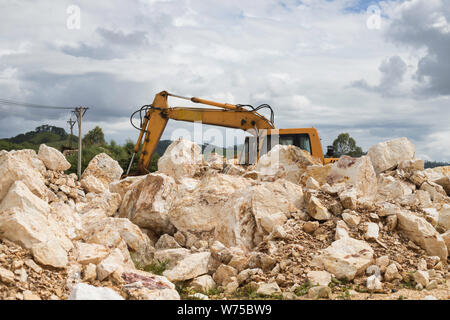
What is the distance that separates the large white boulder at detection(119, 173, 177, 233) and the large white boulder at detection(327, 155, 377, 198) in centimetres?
301

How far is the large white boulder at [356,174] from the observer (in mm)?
8231

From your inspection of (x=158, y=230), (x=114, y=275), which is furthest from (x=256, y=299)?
(x=158, y=230)

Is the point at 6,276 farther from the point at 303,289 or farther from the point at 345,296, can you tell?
the point at 345,296

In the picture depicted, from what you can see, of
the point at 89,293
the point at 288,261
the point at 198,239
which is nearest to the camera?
the point at 89,293

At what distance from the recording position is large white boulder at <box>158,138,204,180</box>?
11.1m

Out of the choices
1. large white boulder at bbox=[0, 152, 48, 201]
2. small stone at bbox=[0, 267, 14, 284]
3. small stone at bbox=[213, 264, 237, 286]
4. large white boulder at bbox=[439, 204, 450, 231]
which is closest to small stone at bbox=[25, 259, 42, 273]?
small stone at bbox=[0, 267, 14, 284]

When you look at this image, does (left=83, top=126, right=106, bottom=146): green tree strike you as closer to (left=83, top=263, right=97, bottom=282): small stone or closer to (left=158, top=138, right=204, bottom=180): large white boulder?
(left=158, top=138, right=204, bottom=180): large white boulder

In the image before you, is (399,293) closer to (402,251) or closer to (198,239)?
(402,251)

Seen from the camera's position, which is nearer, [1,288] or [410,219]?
[1,288]

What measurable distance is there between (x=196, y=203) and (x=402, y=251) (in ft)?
10.7

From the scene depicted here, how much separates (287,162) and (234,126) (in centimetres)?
329

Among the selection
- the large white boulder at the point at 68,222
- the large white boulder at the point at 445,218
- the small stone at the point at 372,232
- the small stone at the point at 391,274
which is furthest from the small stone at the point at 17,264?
the large white boulder at the point at 445,218

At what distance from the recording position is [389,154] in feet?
36.4

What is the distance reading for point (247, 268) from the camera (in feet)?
18.9
